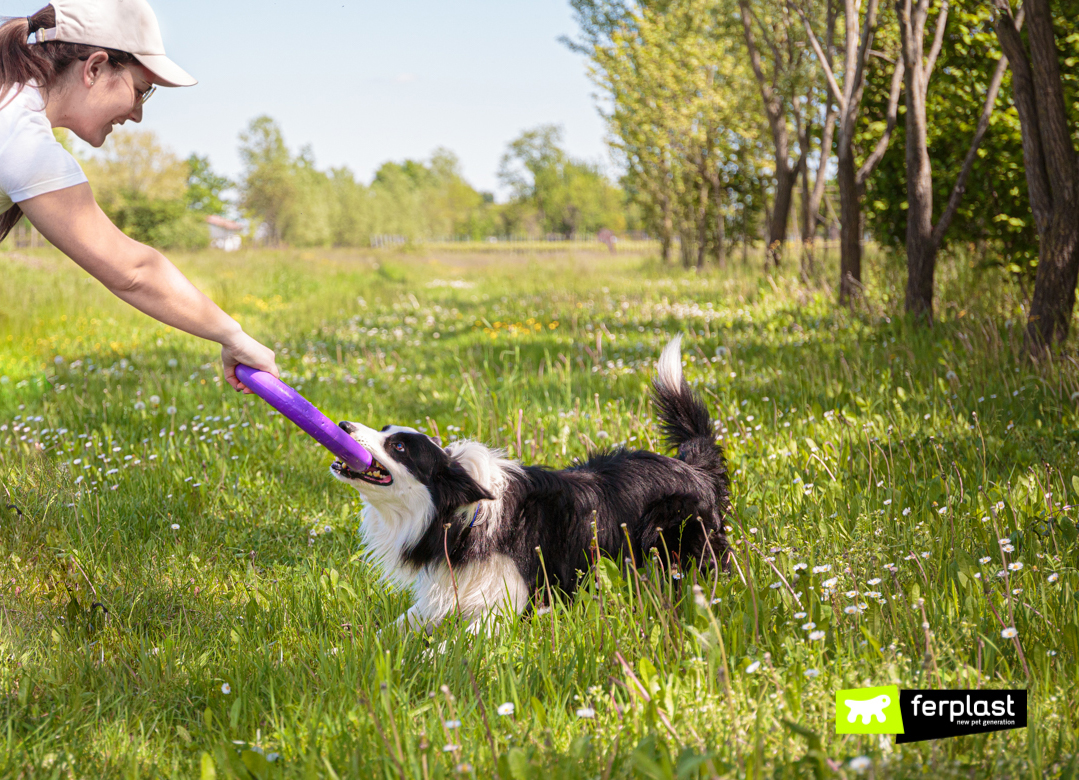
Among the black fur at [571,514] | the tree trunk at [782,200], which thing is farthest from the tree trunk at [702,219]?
the black fur at [571,514]

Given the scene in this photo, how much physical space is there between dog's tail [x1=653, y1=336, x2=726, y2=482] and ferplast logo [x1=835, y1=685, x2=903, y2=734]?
1443 millimetres

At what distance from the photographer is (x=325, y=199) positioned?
67.1 metres

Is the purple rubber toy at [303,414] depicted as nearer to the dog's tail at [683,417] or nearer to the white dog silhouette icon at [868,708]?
the dog's tail at [683,417]

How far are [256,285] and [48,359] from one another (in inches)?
333

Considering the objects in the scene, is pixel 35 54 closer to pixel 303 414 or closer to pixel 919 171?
pixel 303 414

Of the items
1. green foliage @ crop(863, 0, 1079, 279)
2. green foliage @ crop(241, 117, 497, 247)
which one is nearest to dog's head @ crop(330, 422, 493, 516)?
green foliage @ crop(863, 0, 1079, 279)

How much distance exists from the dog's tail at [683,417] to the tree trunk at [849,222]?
5.69m

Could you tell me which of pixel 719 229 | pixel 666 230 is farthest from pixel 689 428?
pixel 666 230

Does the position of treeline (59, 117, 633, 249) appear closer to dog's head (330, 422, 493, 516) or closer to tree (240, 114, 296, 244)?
tree (240, 114, 296, 244)

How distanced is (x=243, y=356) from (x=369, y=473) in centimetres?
56

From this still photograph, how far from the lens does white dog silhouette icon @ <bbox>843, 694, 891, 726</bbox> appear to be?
178 cm

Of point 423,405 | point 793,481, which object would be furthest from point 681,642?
point 423,405

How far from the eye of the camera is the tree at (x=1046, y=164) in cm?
504

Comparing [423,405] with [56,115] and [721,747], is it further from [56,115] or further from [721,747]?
[721,747]
